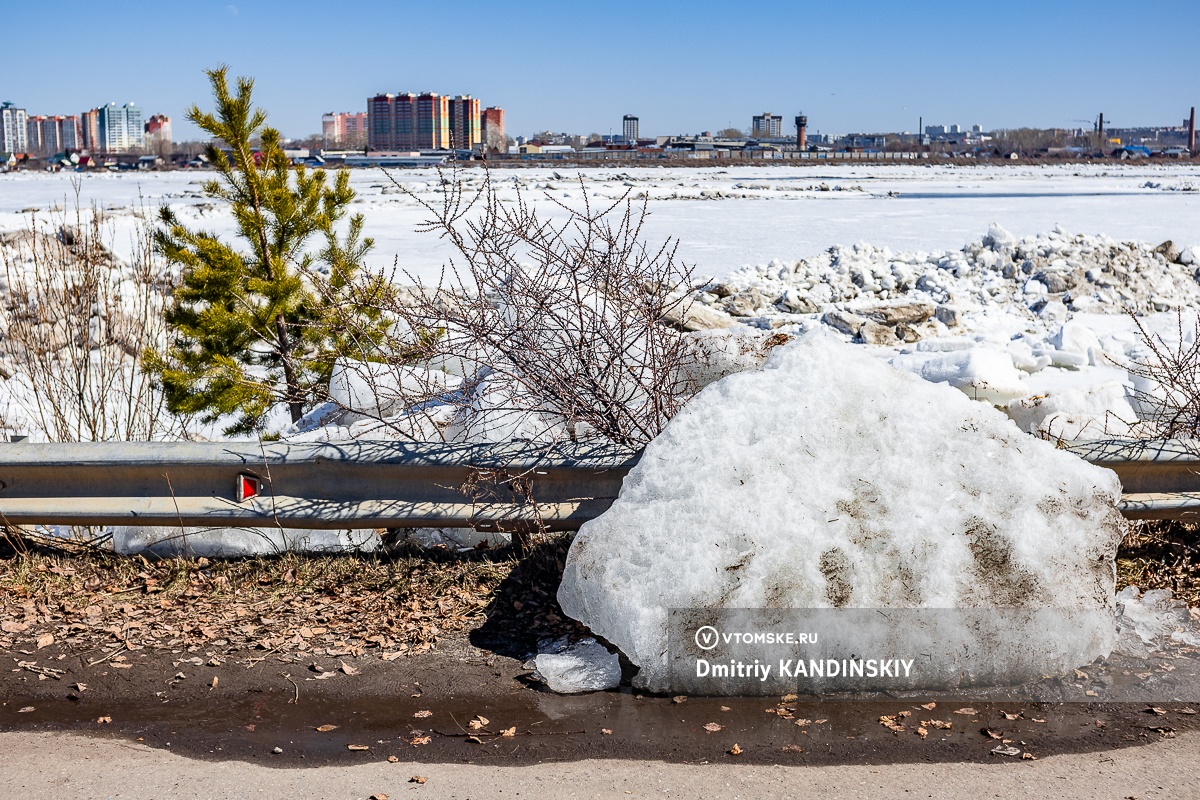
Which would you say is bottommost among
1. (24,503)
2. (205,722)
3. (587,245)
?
(205,722)

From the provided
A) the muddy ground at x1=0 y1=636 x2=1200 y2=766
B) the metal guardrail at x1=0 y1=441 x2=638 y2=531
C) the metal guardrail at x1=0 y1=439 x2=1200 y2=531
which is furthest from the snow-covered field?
the muddy ground at x1=0 y1=636 x2=1200 y2=766

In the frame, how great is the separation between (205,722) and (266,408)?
21.9ft

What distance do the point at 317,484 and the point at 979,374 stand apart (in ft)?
20.3

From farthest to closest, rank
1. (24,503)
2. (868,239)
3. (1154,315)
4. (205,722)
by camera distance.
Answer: (868,239), (1154,315), (24,503), (205,722)

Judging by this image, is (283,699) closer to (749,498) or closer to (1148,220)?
(749,498)

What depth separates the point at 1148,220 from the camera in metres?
28.7

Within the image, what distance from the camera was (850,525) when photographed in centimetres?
426

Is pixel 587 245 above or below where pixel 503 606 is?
above

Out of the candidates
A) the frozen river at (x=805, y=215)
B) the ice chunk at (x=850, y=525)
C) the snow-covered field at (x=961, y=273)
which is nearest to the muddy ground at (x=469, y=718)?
the ice chunk at (x=850, y=525)

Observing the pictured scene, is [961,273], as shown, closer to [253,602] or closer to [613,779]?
[253,602]

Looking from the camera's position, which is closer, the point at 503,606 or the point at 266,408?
the point at 503,606

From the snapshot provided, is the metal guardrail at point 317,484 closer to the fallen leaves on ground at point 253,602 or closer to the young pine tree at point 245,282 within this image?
the fallen leaves on ground at point 253,602

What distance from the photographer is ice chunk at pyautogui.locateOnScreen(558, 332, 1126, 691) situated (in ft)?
13.5

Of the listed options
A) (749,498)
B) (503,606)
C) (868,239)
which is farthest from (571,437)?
(868,239)
